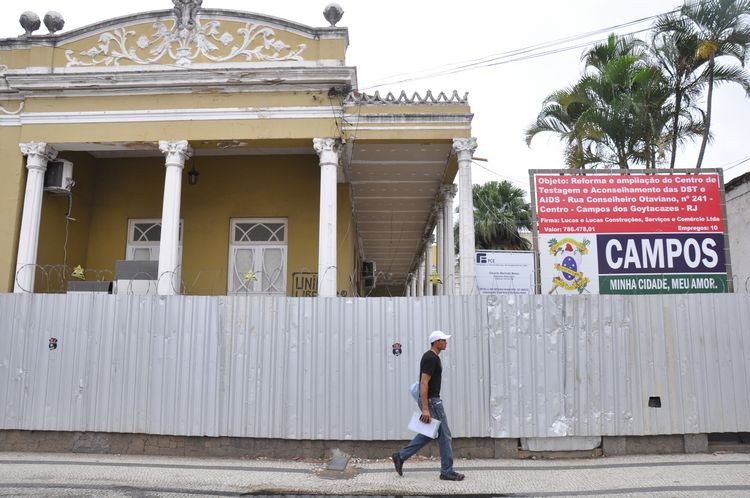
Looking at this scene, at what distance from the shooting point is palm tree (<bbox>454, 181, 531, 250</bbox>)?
2752 centimetres

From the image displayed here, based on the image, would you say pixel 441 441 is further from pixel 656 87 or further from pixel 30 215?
pixel 656 87

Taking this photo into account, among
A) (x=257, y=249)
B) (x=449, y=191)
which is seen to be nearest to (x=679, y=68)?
(x=449, y=191)

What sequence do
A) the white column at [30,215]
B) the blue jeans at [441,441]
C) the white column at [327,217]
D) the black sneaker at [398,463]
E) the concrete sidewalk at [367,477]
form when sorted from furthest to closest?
the white column at [30,215], the white column at [327,217], the black sneaker at [398,463], the blue jeans at [441,441], the concrete sidewalk at [367,477]

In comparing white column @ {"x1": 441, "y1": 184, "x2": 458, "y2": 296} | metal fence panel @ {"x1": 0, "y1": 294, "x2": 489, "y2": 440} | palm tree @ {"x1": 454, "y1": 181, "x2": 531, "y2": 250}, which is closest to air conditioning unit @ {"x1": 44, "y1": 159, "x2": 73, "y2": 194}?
metal fence panel @ {"x1": 0, "y1": 294, "x2": 489, "y2": 440}

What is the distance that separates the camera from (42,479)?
261 inches

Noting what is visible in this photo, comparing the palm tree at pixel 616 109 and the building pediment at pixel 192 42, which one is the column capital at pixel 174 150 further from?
the palm tree at pixel 616 109

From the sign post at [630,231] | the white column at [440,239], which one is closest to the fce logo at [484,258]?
the white column at [440,239]

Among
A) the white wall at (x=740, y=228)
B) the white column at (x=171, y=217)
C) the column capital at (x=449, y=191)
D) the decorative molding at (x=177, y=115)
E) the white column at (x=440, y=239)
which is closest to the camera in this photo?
the white column at (x=171, y=217)

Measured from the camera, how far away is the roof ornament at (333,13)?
38.9 feet

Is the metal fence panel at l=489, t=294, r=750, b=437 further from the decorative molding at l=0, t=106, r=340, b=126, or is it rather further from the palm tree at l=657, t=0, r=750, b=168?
the palm tree at l=657, t=0, r=750, b=168

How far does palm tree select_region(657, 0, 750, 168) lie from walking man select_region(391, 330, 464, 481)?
39.6ft

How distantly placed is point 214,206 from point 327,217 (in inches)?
179

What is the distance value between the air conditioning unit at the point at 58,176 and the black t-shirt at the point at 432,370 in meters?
8.99

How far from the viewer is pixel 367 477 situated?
670 cm
